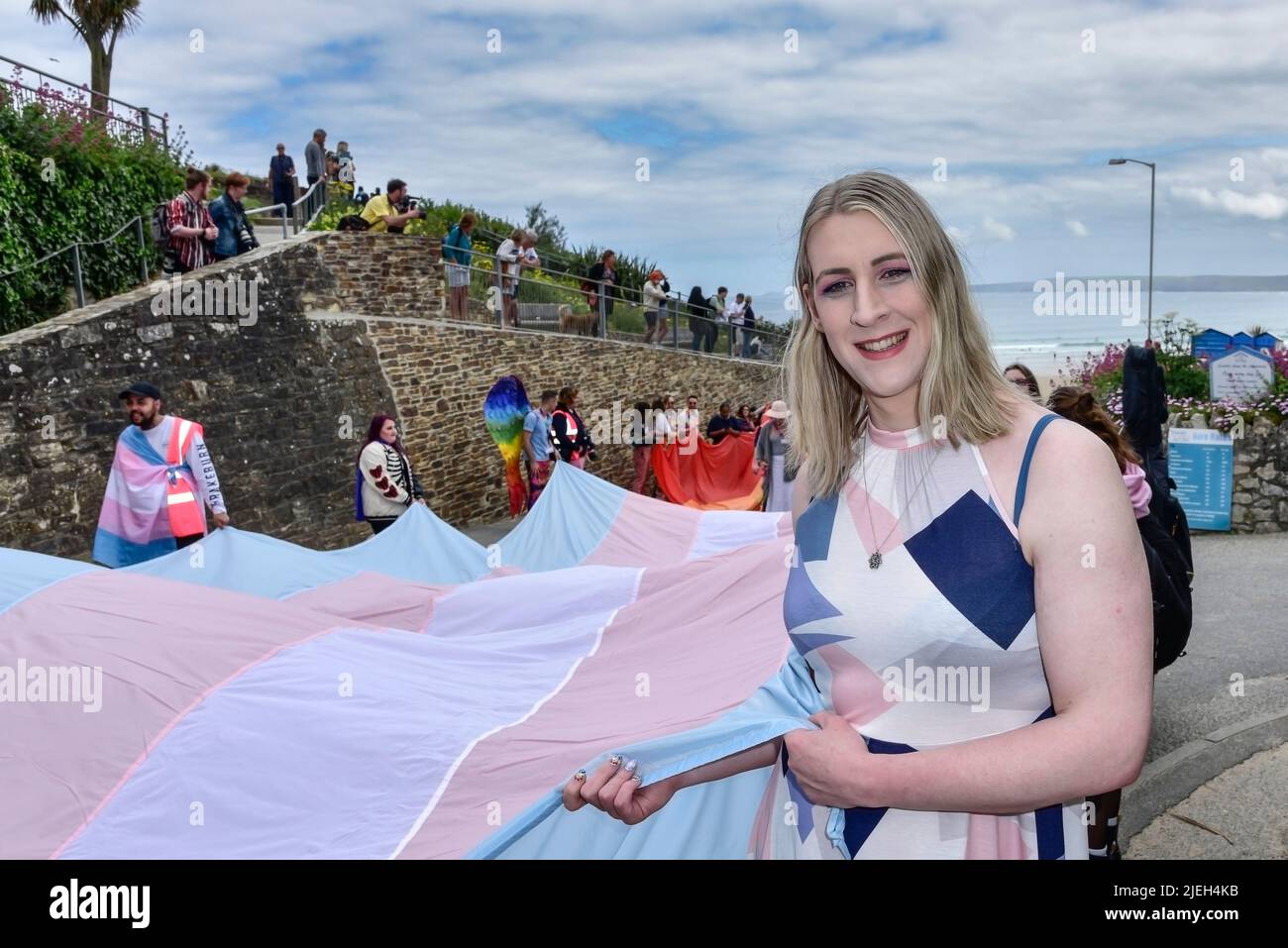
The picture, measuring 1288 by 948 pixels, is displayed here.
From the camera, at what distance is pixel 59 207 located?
14.7 meters

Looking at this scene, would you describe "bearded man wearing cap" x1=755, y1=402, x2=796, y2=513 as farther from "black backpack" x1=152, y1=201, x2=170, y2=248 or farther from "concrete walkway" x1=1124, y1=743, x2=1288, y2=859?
"black backpack" x1=152, y1=201, x2=170, y2=248

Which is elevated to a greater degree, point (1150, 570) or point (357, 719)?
point (1150, 570)

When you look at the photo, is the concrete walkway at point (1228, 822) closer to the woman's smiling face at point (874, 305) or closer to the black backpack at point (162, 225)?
the woman's smiling face at point (874, 305)

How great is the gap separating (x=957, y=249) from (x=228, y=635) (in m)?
3.72

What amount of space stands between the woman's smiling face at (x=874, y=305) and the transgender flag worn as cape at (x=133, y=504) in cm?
784

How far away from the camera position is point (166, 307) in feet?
43.7

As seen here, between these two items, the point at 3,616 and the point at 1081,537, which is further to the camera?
the point at 3,616

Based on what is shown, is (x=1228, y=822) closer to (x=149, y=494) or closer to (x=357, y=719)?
(x=357, y=719)

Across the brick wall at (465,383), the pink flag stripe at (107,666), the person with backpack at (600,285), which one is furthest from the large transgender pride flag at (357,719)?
the person with backpack at (600,285)

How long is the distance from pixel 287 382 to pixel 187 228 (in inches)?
90.0

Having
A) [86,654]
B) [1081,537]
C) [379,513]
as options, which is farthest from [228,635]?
[379,513]

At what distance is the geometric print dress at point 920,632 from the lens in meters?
1.71

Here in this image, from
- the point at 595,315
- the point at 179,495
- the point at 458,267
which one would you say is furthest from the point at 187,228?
the point at 595,315

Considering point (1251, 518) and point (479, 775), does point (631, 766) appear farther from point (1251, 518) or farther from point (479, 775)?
point (1251, 518)
